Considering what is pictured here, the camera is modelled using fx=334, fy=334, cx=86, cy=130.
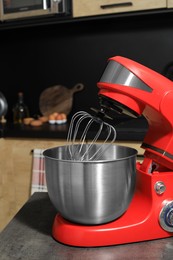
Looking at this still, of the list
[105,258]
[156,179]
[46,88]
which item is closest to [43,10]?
[46,88]

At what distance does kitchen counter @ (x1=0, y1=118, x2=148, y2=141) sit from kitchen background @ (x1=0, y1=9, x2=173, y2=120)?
0.50 metres

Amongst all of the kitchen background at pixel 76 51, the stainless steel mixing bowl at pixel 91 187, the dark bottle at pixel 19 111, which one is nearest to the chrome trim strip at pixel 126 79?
the stainless steel mixing bowl at pixel 91 187

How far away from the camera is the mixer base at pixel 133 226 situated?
0.67 metres

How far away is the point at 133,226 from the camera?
696 millimetres

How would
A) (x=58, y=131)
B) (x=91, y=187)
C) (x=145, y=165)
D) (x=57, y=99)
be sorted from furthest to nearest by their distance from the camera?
(x=57, y=99), (x=58, y=131), (x=145, y=165), (x=91, y=187)

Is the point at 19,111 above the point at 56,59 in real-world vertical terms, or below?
below

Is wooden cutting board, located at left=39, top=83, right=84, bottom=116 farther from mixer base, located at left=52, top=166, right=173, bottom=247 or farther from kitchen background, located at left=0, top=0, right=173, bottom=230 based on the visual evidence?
mixer base, located at left=52, top=166, right=173, bottom=247

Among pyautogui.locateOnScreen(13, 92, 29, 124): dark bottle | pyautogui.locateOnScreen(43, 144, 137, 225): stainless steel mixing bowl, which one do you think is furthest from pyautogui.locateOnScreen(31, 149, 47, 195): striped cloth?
pyautogui.locateOnScreen(43, 144, 137, 225): stainless steel mixing bowl

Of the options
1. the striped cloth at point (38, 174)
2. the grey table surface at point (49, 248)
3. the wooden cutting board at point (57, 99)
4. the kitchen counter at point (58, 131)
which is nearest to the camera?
the grey table surface at point (49, 248)

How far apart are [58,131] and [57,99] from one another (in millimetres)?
558

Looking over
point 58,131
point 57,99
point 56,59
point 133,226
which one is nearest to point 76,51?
point 56,59

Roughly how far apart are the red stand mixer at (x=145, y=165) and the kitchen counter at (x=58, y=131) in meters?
1.01

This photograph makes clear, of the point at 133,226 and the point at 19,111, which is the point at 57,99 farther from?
the point at 133,226

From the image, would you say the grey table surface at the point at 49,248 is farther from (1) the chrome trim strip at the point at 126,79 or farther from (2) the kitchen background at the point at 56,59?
(2) the kitchen background at the point at 56,59
